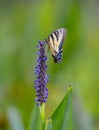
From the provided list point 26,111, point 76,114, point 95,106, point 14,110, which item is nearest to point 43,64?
point 76,114

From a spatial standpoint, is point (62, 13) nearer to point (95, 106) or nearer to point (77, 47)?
point (77, 47)

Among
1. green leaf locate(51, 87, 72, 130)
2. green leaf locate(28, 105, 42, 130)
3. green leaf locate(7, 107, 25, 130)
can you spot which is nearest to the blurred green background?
green leaf locate(7, 107, 25, 130)

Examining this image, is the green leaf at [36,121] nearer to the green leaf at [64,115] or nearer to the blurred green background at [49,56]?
the green leaf at [64,115]

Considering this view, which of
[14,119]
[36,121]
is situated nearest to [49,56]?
[14,119]

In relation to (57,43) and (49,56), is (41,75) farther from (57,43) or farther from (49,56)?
(49,56)

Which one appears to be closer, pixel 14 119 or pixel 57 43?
pixel 57 43

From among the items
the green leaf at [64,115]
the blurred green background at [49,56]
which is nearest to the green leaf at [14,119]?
the blurred green background at [49,56]
